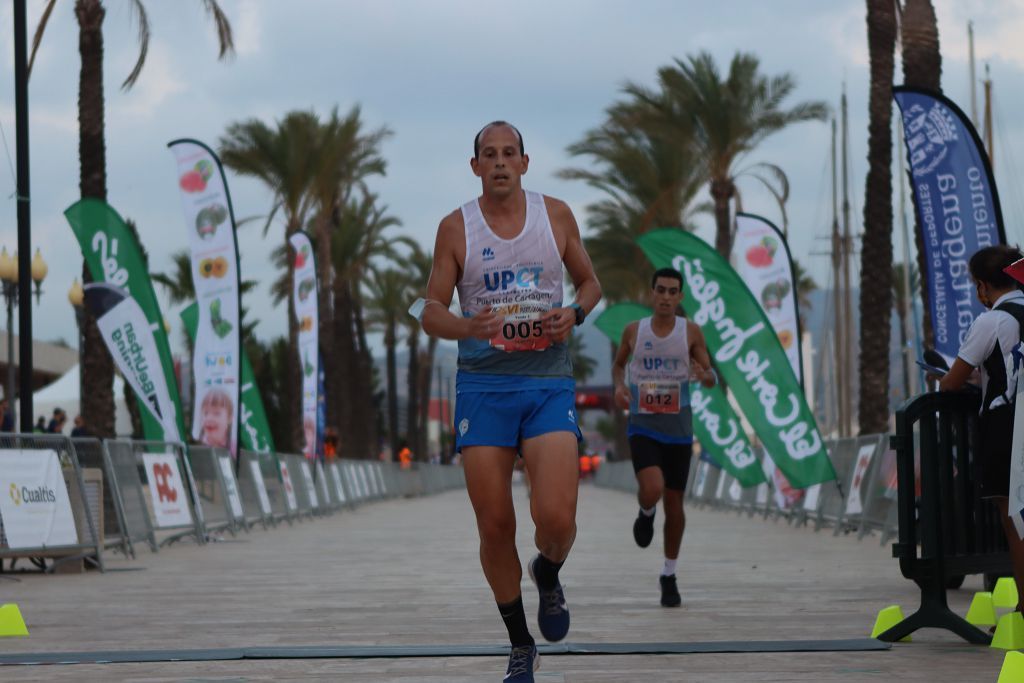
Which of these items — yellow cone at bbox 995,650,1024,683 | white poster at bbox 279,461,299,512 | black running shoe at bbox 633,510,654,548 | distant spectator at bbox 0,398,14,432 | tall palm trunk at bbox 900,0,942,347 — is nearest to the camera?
yellow cone at bbox 995,650,1024,683

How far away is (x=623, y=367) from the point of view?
11.1 m

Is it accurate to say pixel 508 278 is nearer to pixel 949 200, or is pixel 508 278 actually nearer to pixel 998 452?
pixel 998 452

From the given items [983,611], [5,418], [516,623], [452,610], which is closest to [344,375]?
[5,418]

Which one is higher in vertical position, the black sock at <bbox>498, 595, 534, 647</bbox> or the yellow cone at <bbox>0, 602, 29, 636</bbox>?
the black sock at <bbox>498, 595, 534, 647</bbox>

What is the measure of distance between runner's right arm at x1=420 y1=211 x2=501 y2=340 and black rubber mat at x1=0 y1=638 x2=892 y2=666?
78.1 inches

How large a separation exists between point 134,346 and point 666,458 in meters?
11.4

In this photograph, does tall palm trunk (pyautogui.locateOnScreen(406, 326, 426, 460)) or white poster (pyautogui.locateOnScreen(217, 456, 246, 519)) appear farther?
tall palm trunk (pyautogui.locateOnScreen(406, 326, 426, 460))

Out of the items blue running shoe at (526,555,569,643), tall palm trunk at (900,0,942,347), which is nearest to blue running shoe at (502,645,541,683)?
blue running shoe at (526,555,569,643)

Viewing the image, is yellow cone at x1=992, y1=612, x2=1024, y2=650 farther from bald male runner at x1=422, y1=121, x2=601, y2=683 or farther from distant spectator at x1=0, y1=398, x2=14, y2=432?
distant spectator at x1=0, y1=398, x2=14, y2=432

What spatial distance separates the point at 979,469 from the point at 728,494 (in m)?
24.8

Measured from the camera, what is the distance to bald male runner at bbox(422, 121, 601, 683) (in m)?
5.98

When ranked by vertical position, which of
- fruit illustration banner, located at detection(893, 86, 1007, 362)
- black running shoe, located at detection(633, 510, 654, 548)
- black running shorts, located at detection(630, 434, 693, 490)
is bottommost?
black running shoe, located at detection(633, 510, 654, 548)

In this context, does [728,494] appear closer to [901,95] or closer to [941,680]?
[901,95]

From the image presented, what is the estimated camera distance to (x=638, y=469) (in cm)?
1023
